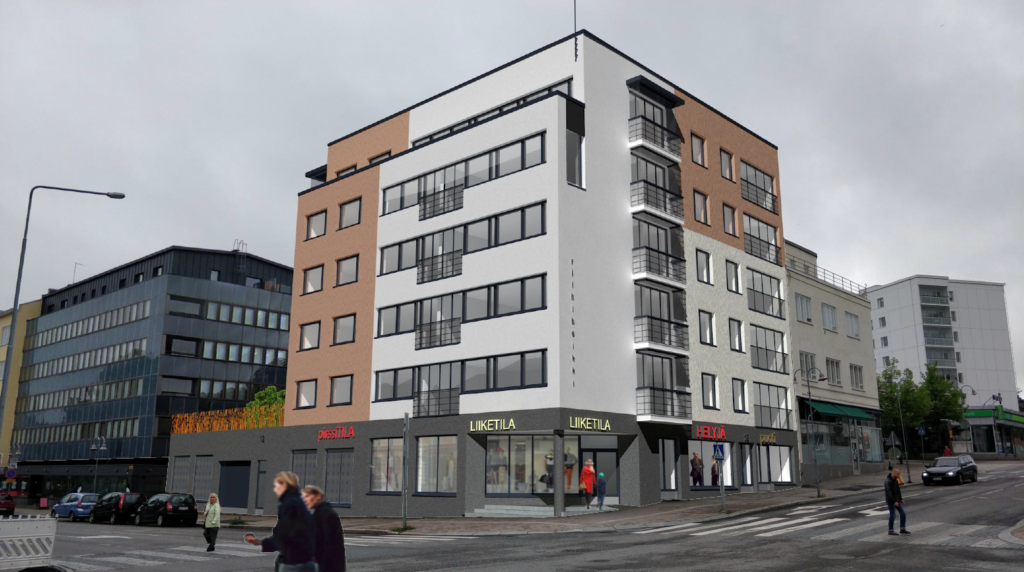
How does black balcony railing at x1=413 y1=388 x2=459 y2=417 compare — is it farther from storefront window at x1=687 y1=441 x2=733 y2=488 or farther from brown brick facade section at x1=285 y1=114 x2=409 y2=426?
storefront window at x1=687 y1=441 x2=733 y2=488

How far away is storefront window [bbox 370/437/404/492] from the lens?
126 feet

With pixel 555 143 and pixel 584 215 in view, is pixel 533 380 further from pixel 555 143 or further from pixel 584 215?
pixel 555 143

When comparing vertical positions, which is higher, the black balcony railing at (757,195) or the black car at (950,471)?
the black balcony railing at (757,195)

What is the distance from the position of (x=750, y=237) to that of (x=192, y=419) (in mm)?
36283

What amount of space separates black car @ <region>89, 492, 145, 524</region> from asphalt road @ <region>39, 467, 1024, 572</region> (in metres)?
12.5

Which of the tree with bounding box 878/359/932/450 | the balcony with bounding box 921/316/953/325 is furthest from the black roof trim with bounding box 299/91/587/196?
the balcony with bounding box 921/316/953/325

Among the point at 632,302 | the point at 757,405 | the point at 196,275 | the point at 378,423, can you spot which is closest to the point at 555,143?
the point at 632,302

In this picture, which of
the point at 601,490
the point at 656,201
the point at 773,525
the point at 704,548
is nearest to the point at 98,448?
the point at 601,490

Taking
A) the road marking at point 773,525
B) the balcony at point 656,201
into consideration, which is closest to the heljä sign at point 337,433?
the balcony at point 656,201

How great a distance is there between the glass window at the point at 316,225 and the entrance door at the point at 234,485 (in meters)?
13.6

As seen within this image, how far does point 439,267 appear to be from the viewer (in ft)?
126

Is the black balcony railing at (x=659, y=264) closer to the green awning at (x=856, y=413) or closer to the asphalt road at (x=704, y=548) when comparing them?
the asphalt road at (x=704, y=548)

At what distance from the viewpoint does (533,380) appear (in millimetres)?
33406

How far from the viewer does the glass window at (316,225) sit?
46.6 meters
